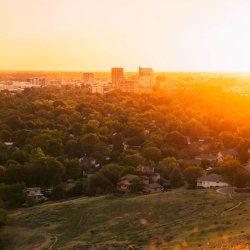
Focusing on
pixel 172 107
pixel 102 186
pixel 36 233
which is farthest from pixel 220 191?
pixel 172 107

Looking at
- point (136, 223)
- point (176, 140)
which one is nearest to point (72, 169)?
point (136, 223)

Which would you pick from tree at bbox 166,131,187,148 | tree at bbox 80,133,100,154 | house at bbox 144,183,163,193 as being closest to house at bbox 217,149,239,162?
tree at bbox 166,131,187,148

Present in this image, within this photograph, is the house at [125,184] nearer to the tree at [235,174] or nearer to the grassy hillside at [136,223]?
the grassy hillside at [136,223]

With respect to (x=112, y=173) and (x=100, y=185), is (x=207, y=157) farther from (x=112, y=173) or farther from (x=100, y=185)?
(x=100, y=185)

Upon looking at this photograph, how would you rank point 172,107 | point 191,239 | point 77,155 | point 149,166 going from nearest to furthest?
point 191,239
point 149,166
point 77,155
point 172,107

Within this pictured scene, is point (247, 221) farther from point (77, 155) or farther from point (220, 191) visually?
point (77, 155)

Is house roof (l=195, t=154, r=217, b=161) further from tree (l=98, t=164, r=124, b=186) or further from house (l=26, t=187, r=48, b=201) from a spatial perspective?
house (l=26, t=187, r=48, b=201)
